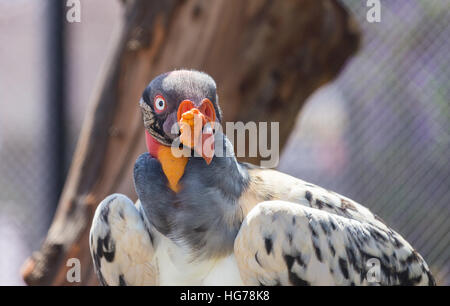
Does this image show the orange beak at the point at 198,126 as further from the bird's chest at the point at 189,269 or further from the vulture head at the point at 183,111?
the bird's chest at the point at 189,269

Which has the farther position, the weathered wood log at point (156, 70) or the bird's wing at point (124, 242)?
the weathered wood log at point (156, 70)

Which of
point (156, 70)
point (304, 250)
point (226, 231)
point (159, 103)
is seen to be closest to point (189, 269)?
point (226, 231)

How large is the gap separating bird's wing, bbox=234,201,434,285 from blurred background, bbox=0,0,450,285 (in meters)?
1.29

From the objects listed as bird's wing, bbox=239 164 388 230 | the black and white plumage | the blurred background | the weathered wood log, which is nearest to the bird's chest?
the black and white plumage

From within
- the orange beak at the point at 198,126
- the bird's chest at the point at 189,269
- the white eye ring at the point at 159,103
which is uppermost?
the white eye ring at the point at 159,103

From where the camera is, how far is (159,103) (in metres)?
1.09

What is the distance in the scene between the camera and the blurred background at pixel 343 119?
2328 millimetres

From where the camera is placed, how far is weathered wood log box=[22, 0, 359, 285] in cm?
190

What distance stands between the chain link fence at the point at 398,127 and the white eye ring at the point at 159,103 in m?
1.36

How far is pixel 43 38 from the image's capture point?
234 centimetres

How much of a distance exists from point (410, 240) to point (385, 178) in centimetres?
29

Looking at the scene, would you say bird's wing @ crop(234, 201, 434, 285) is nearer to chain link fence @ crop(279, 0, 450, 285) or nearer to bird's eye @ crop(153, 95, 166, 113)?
bird's eye @ crop(153, 95, 166, 113)

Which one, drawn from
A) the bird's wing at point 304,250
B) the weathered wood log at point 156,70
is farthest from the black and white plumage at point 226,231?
the weathered wood log at point 156,70

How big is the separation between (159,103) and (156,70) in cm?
88
